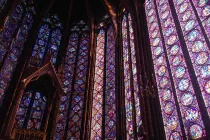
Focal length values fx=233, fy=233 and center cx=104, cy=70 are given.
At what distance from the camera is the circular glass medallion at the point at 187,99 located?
21.0 ft

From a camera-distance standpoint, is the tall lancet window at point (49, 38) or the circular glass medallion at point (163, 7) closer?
the circular glass medallion at point (163, 7)

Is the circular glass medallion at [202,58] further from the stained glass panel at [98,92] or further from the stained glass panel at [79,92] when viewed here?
the stained glass panel at [79,92]

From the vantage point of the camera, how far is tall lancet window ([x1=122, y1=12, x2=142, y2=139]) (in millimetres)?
8445

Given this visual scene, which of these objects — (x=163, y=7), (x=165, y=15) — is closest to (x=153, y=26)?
(x=165, y=15)

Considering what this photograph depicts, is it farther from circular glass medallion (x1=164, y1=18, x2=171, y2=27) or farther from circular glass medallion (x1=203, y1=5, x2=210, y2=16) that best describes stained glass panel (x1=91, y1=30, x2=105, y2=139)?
circular glass medallion (x1=203, y1=5, x2=210, y2=16)

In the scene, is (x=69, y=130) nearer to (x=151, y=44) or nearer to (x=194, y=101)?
(x=151, y=44)

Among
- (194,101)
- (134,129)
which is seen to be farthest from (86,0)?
(194,101)

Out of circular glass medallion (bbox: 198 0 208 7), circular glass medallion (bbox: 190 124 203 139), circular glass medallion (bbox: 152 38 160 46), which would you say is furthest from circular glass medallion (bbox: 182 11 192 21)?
circular glass medallion (bbox: 190 124 203 139)

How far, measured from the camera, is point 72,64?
494 inches

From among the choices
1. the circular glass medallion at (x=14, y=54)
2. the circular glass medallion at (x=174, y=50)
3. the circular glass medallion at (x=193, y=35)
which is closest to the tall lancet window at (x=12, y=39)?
the circular glass medallion at (x=14, y=54)

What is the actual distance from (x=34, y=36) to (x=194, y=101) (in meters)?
8.51

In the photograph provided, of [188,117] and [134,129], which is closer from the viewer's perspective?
[188,117]

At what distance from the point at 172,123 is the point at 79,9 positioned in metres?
10.2

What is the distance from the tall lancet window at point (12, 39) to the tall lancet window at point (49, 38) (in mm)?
854
